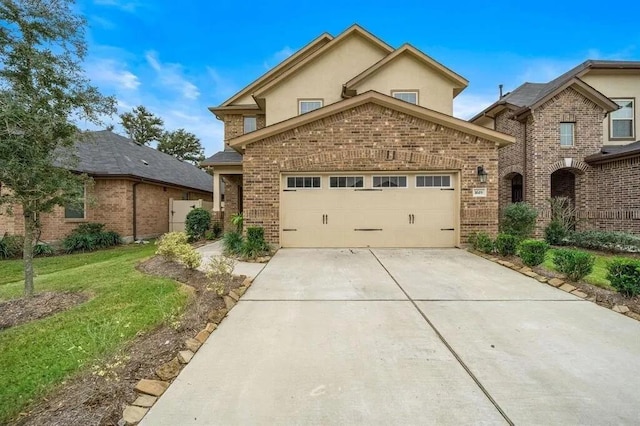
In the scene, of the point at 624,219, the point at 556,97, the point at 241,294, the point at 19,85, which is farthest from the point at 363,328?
the point at 556,97

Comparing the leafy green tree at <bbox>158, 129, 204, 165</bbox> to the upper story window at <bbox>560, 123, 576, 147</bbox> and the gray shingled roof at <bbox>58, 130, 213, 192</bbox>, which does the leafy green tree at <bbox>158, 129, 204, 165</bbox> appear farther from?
the upper story window at <bbox>560, 123, 576, 147</bbox>

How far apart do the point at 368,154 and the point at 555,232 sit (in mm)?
8064

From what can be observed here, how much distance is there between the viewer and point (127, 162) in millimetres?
14164

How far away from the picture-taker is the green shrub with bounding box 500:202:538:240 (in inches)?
376

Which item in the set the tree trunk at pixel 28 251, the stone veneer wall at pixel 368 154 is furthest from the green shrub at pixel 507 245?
the tree trunk at pixel 28 251

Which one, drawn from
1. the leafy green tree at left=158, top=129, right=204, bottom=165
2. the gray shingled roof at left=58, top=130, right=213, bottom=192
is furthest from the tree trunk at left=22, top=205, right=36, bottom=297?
the leafy green tree at left=158, top=129, right=204, bottom=165

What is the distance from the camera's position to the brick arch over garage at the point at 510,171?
13578 mm

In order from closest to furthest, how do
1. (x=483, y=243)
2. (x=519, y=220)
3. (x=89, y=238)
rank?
(x=483, y=243), (x=519, y=220), (x=89, y=238)

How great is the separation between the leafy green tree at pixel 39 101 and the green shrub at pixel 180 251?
6.64ft

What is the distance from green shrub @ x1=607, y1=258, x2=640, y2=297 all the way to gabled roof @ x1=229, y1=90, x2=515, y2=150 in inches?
209

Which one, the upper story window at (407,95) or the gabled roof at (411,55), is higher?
the gabled roof at (411,55)

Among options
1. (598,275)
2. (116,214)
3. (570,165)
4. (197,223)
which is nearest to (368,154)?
(598,275)

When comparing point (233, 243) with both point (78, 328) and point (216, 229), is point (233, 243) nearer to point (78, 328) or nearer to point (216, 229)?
point (78, 328)

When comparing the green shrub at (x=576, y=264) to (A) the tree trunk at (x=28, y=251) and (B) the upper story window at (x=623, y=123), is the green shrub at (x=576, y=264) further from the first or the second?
(B) the upper story window at (x=623, y=123)
